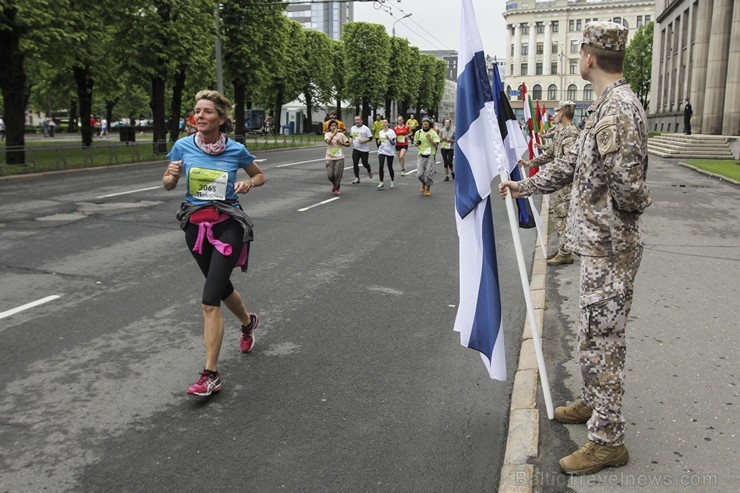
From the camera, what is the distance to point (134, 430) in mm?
4137

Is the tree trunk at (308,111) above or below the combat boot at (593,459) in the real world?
above

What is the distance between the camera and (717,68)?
38000 mm

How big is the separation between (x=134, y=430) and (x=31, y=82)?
4252 cm

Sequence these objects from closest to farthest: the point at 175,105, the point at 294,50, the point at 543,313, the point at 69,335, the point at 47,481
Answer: the point at 47,481 < the point at 69,335 < the point at 543,313 < the point at 175,105 < the point at 294,50

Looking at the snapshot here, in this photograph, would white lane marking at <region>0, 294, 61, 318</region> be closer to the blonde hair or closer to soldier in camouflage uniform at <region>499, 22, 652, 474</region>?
the blonde hair

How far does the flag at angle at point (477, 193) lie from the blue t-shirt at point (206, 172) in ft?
5.35

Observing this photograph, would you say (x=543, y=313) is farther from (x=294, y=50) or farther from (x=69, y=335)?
(x=294, y=50)

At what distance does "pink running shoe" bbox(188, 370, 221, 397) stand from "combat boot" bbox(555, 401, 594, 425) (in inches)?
87.8

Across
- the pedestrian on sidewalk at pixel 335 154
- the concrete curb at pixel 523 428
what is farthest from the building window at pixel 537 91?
the concrete curb at pixel 523 428

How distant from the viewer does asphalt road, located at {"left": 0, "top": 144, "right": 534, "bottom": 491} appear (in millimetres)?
3719

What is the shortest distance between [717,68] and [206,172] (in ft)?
131

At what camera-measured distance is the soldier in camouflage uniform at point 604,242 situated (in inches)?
133

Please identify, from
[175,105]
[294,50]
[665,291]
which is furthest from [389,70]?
[665,291]

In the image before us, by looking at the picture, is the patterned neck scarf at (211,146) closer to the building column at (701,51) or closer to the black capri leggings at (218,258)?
the black capri leggings at (218,258)
